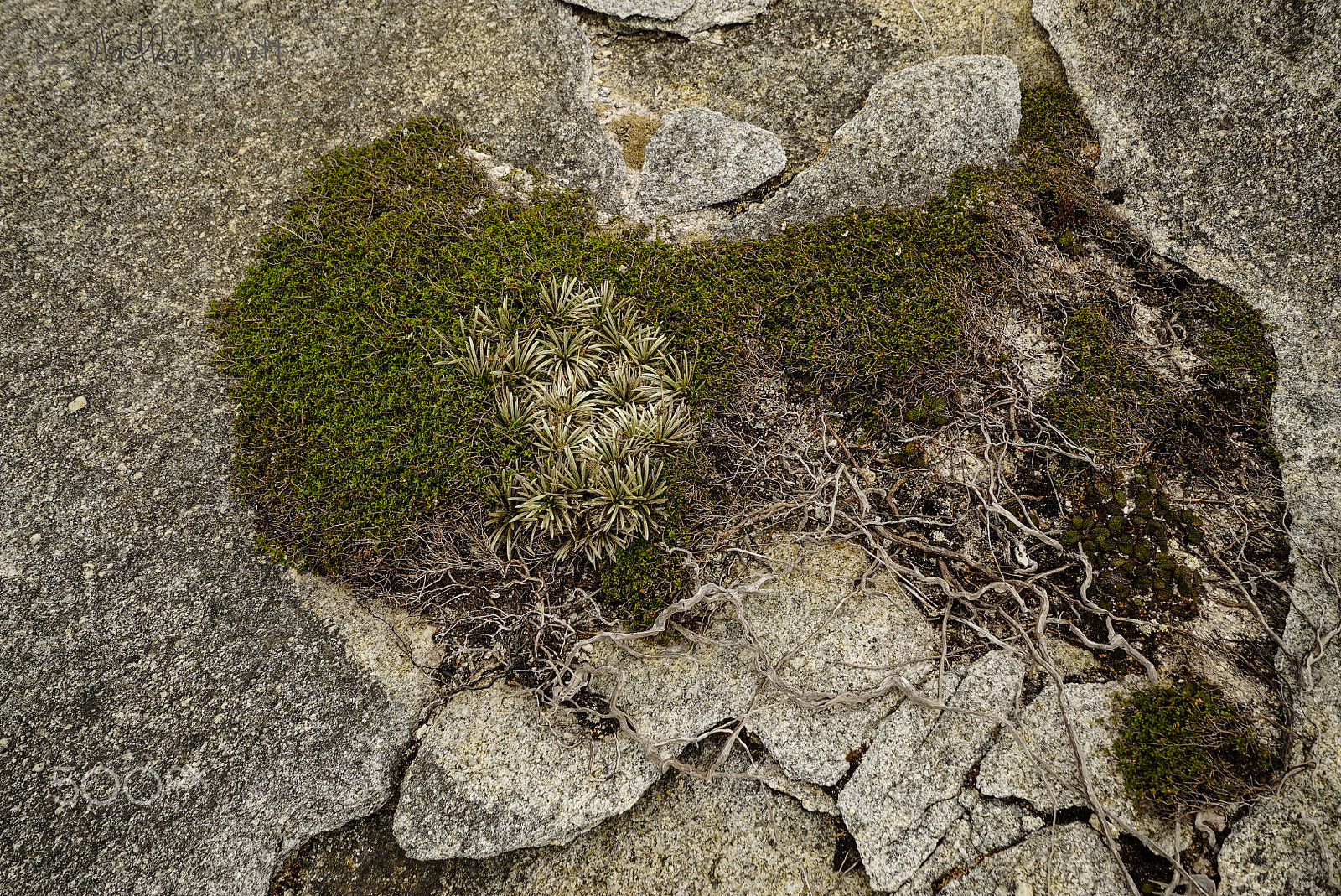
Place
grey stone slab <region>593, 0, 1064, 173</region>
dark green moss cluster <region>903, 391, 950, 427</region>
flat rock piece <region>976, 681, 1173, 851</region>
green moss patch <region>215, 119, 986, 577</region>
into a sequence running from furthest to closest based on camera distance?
grey stone slab <region>593, 0, 1064, 173</region>
dark green moss cluster <region>903, 391, 950, 427</region>
green moss patch <region>215, 119, 986, 577</region>
flat rock piece <region>976, 681, 1173, 851</region>

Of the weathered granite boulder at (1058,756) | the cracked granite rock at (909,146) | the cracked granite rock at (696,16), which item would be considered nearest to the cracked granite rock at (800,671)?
the weathered granite boulder at (1058,756)

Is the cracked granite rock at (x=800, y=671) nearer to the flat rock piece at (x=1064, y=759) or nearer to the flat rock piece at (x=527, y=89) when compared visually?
the flat rock piece at (x=1064, y=759)

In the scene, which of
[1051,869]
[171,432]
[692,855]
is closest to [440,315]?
[171,432]

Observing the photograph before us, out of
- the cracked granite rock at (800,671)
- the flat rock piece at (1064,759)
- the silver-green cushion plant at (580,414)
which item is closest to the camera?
the flat rock piece at (1064,759)

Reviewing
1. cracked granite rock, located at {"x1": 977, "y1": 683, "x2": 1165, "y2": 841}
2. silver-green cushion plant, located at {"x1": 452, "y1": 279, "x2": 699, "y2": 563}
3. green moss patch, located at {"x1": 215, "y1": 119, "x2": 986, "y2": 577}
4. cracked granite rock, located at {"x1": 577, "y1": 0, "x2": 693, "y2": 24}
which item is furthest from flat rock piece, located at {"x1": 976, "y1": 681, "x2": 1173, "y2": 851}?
cracked granite rock, located at {"x1": 577, "y1": 0, "x2": 693, "y2": 24}

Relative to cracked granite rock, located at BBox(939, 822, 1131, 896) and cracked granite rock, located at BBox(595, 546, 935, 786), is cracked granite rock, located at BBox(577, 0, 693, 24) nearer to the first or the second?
cracked granite rock, located at BBox(595, 546, 935, 786)

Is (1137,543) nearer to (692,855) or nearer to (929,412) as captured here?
(929,412)

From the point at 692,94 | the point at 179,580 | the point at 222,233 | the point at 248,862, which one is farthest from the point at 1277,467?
the point at 222,233
